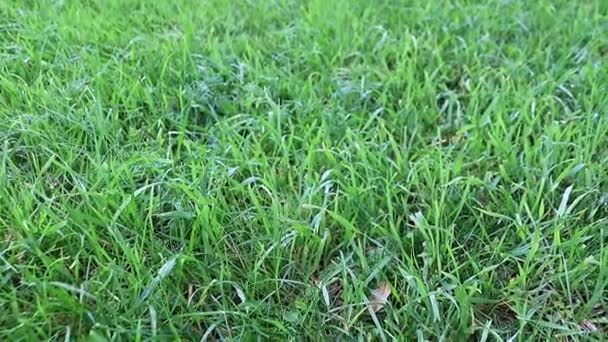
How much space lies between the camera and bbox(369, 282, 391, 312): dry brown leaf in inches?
64.4

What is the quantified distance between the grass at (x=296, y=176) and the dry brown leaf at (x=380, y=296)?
22 mm

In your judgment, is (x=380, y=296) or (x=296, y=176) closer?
(x=380, y=296)

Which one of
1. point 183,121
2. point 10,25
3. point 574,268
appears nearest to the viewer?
point 574,268

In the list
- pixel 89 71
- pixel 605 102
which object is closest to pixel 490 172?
pixel 605 102

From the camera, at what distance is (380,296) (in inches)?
65.4

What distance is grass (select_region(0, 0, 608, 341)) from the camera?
1.61 metres

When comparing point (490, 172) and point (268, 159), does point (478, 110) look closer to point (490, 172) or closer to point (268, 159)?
point (490, 172)

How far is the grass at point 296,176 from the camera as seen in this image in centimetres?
161

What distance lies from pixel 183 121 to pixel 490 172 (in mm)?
930

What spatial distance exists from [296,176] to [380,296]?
484mm

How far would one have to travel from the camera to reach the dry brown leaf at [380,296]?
1.64 m

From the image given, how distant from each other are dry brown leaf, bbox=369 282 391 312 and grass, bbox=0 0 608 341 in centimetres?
2

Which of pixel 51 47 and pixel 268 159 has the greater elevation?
pixel 51 47

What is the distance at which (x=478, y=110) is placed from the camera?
2.36m
